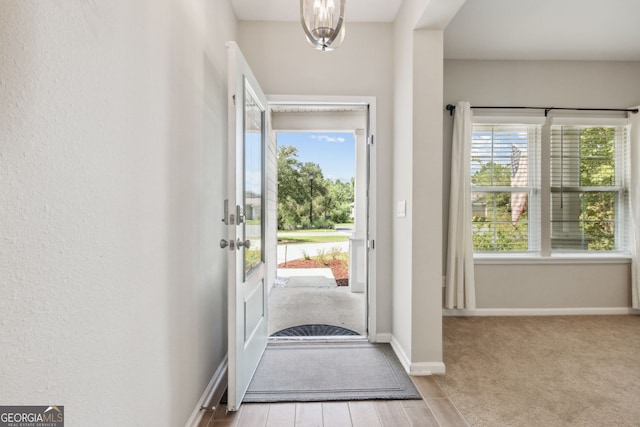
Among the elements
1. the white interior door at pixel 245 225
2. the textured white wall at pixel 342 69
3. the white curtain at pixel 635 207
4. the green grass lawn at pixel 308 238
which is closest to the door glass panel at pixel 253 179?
the white interior door at pixel 245 225

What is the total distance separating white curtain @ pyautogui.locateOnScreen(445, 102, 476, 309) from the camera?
11.4 ft

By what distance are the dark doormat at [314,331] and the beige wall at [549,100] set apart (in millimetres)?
1654

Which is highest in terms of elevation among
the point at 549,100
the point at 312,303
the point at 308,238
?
the point at 549,100

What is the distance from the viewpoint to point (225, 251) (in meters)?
2.50

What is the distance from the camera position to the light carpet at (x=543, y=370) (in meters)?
1.93

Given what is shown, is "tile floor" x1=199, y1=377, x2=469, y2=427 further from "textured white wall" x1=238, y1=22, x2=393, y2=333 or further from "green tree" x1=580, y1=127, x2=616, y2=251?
"green tree" x1=580, y1=127, x2=616, y2=251

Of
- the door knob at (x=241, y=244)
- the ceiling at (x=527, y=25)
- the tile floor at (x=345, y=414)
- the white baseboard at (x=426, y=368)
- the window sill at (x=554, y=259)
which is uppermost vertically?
the ceiling at (x=527, y=25)

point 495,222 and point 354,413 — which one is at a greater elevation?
point 495,222

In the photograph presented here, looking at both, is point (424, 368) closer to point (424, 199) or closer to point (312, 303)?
point (424, 199)

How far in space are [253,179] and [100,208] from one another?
4.73 ft

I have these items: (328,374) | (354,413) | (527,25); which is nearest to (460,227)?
(527,25)

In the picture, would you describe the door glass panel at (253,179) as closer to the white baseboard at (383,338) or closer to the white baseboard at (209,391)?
the white baseboard at (209,391)

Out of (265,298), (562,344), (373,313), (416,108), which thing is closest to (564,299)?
(562,344)

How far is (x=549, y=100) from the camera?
3.71 metres
